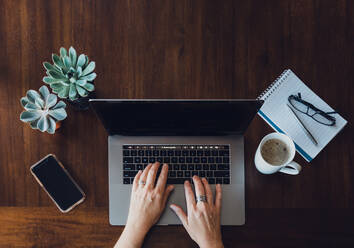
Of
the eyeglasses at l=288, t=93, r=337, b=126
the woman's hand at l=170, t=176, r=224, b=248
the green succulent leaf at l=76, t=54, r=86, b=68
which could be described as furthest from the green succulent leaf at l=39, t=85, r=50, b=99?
the eyeglasses at l=288, t=93, r=337, b=126

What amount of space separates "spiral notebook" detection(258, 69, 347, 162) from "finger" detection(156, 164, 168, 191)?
36 cm

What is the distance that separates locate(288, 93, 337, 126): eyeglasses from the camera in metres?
0.98

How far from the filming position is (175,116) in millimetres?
861

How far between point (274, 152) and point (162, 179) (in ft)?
1.16

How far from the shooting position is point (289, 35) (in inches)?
40.6

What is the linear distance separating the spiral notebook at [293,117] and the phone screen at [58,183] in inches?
26.0

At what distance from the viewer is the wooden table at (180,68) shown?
0.98 meters

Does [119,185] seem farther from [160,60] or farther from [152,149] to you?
[160,60]

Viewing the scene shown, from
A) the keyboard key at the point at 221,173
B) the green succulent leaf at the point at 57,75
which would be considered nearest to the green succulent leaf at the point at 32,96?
the green succulent leaf at the point at 57,75

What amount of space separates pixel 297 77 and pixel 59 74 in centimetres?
75

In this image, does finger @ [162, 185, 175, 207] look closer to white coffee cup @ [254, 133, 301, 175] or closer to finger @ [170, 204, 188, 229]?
finger @ [170, 204, 188, 229]

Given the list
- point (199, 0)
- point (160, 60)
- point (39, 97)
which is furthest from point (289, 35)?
point (39, 97)

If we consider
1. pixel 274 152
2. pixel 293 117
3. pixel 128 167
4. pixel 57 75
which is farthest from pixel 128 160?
pixel 293 117

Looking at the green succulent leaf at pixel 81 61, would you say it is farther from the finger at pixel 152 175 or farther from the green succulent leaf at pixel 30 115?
the finger at pixel 152 175
